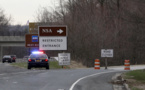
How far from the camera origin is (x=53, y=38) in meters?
39.9

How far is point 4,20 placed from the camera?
124 meters

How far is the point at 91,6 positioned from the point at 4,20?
62843 mm

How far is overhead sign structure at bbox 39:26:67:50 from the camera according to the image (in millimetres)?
39875

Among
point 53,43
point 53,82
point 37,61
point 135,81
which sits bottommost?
point 135,81

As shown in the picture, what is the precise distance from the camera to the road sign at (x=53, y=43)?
3991 cm

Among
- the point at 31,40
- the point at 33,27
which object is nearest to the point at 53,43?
the point at 31,40

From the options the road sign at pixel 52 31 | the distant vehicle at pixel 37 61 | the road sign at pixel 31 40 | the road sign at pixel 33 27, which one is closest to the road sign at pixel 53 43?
the road sign at pixel 52 31

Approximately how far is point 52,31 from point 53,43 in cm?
129

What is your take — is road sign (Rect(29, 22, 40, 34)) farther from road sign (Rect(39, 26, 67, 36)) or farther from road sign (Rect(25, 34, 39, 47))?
road sign (Rect(39, 26, 67, 36))

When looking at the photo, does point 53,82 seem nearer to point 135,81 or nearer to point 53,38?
point 135,81

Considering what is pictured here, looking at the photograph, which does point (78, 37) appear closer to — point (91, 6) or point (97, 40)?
point (97, 40)

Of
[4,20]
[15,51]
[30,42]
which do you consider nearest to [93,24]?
[30,42]

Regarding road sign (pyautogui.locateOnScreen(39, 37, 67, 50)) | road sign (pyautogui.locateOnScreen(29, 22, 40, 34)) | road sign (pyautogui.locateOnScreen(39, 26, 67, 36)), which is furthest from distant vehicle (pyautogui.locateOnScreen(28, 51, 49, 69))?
road sign (pyautogui.locateOnScreen(29, 22, 40, 34))

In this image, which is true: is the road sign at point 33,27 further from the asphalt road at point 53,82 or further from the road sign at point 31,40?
the asphalt road at point 53,82
